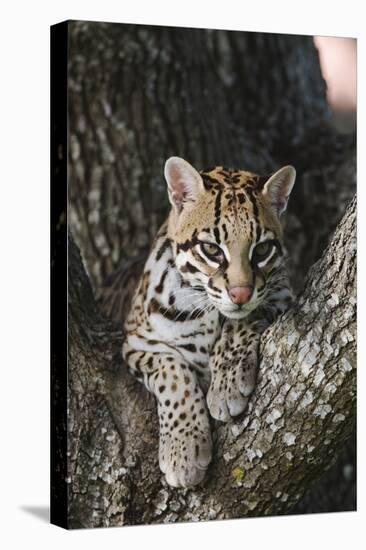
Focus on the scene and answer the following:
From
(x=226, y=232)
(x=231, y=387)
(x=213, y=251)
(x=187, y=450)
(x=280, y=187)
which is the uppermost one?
(x=280, y=187)

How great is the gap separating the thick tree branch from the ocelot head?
35 centimetres

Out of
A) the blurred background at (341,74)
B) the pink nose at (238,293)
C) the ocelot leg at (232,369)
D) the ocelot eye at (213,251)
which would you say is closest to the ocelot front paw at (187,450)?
the ocelot leg at (232,369)

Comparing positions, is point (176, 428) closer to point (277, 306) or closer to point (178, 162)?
point (277, 306)

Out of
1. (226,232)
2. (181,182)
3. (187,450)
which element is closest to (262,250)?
(226,232)

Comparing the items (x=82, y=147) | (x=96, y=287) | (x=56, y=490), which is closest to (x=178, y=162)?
(x=82, y=147)

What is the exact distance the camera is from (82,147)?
746 centimetres

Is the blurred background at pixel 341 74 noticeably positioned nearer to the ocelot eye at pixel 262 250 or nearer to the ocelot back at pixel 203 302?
the ocelot back at pixel 203 302

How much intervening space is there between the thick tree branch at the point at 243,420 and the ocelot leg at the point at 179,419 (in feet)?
0.26

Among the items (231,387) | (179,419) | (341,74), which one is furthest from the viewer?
(341,74)

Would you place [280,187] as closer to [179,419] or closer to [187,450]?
[179,419]

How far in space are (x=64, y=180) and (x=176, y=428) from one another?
4.94 feet

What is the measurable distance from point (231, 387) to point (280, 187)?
1.24 meters

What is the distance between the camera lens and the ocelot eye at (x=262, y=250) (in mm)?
7219

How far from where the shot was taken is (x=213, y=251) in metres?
7.17
